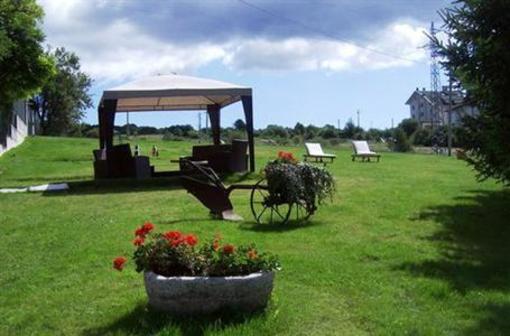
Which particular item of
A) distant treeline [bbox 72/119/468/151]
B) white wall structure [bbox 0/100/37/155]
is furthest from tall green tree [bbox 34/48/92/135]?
white wall structure [bbox 0/100/37/155]

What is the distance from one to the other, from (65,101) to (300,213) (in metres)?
60.8

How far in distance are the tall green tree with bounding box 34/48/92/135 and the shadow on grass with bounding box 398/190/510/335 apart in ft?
193

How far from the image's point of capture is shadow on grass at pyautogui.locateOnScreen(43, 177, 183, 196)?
15.9 meters

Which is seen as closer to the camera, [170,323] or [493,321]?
[170,323]

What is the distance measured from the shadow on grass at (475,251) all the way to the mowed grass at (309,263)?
0.02 m

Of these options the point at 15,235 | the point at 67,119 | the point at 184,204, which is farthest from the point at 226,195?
the point at 67,119

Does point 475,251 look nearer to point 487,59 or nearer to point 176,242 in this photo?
point 487,59

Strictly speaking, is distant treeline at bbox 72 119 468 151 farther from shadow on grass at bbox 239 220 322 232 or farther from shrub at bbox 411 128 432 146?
shadow on grass at bbox 239 220 322 232

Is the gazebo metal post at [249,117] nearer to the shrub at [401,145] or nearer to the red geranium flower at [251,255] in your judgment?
the red geranium flower at [251,255]

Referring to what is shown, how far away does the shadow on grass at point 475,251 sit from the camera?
19.9ft

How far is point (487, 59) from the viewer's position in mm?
9539

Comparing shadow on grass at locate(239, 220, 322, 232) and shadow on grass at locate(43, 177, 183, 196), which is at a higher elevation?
shadow on grass at locate(43, 177, 183, 196)

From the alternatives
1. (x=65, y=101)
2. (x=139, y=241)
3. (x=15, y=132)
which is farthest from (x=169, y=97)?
(x=65, y=101)

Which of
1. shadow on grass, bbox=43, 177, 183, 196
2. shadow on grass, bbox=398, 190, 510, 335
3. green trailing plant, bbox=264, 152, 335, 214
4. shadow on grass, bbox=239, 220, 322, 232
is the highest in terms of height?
green trailing plant, bbox=264, 152, 335, 214
